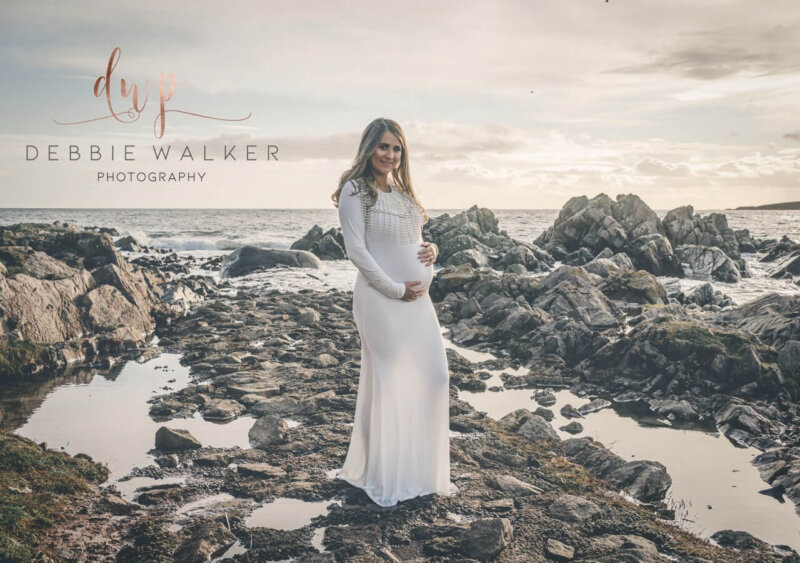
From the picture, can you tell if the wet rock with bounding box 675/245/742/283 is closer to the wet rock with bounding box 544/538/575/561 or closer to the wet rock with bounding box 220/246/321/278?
the wet rock with bounding box 220/246/321/278

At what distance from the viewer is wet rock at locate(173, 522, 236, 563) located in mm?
4371


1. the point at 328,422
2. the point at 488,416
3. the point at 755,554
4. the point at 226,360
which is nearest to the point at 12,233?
the point at 226,360

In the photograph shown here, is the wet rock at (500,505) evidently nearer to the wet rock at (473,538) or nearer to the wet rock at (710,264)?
the wet rock at (473,538)

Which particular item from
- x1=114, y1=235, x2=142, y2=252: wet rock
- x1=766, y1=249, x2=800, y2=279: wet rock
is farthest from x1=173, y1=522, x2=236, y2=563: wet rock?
x1=114, y1=235, x2=142, y2=252: wet rock

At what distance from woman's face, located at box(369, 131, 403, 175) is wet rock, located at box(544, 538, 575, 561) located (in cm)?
331

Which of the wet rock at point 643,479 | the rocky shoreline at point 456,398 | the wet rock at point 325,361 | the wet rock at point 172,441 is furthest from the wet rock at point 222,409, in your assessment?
the wet rock at point 643,479

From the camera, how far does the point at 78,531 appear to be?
4727mm

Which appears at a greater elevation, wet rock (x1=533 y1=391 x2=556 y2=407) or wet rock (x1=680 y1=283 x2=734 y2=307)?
wet rock (x1=680 y1=283 x2=734 y2=307)

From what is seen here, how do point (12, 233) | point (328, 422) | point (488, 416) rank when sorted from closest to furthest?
point (328, 422), point (488, 416), point (12, 233)

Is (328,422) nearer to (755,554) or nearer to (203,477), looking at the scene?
(203,477)

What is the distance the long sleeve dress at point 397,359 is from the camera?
524cm

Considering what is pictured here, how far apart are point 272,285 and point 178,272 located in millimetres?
6728

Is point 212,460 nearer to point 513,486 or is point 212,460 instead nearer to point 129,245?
point 513,486

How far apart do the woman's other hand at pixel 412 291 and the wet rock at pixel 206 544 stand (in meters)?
2.33
